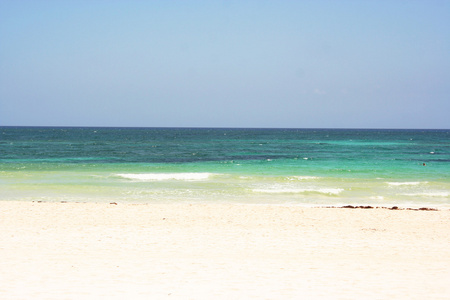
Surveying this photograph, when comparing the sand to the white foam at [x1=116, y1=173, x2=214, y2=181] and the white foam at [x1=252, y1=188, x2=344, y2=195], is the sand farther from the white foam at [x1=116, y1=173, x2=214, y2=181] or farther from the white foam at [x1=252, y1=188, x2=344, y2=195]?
the white foam at [x1=116, y1=173, x2=214, y2=181]

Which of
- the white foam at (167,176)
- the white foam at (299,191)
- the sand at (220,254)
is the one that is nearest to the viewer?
the sand at (220,254)

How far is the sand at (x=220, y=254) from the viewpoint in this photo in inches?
264

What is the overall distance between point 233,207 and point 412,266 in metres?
7.88

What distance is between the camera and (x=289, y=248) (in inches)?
376

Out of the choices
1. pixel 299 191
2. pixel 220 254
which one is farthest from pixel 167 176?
pixel 220 254

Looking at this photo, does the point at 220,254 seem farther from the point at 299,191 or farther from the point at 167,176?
the point at 167,176

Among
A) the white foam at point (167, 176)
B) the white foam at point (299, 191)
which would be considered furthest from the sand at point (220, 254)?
the white foam at point (167, 176)

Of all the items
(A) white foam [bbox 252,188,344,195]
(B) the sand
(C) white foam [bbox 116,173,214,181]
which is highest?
(B) the sand

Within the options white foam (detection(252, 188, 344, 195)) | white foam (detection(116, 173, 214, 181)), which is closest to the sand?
white foam (detection(252, 188, 344, 195))

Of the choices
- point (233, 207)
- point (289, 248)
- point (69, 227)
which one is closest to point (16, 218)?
point (69, 227)

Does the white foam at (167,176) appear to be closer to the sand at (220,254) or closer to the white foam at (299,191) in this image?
the white foam at (299,191)

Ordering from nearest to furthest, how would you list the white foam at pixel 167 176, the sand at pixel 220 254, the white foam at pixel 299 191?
the sand at pixel 220 254
the white foam at pixel 299 191
the white foam at pixel 167 176

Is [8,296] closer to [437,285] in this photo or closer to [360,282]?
[360,282]

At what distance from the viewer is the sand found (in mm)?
6699
